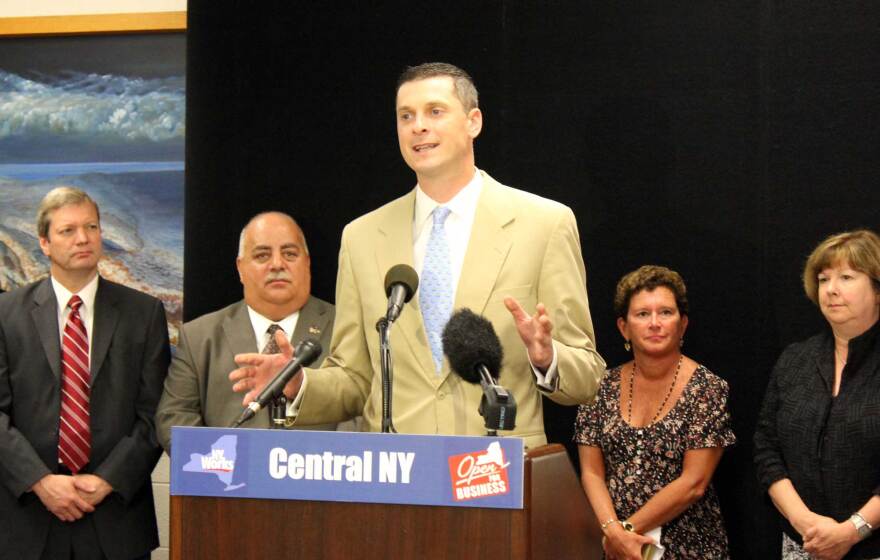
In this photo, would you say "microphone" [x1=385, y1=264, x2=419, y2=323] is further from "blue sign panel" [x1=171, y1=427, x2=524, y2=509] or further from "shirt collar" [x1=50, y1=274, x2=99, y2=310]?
"shirt collar" [x1=50, y1=274, x2=99, y2=310]

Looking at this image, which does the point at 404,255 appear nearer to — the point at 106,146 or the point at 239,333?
the point at 239,333

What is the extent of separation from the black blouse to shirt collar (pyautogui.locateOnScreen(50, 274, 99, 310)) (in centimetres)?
241

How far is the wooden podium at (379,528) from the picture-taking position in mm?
1806

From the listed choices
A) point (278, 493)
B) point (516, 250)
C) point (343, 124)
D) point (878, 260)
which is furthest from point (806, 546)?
point (343, 124)

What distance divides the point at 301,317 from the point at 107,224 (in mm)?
1698

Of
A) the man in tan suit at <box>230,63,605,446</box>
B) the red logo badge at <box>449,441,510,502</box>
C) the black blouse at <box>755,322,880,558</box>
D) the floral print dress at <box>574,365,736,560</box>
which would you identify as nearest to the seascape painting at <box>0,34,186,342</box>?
the floral print dress at <box>574,365,736,560</box>

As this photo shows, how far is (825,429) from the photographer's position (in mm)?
3322

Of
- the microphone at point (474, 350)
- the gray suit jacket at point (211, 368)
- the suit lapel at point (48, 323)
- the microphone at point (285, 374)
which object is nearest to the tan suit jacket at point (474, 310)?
the microphone at point (285, 374)

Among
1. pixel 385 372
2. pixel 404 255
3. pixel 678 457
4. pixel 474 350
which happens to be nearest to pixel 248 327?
pixel 404 255

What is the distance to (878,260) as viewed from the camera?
3.37m

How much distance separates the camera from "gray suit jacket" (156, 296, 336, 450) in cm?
363

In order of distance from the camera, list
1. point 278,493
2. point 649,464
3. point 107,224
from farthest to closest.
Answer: point 107,224 → point 649,464 → point 278,493

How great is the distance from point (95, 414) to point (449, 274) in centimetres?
176

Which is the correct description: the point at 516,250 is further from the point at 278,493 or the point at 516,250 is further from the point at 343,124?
the point at 343,124
